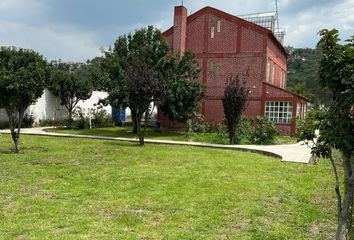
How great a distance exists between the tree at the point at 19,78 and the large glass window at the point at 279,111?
15948 mm

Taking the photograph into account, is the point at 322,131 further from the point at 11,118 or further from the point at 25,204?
the point at 11,118

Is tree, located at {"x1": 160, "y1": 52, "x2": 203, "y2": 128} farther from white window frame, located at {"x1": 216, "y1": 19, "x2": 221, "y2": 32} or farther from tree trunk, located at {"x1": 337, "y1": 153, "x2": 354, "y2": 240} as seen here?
tree trunk, located at {"x1": 337, "y1": 153, "x2": 354, "y2": 240}

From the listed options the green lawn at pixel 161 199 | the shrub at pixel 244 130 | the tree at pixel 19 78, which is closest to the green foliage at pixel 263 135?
the shrub at pixel 244 130

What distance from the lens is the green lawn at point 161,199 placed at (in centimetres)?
521

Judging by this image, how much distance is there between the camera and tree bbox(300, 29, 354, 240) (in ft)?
12.3

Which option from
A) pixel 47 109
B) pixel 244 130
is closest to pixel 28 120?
pixel 47 109

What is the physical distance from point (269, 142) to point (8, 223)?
15.4 m

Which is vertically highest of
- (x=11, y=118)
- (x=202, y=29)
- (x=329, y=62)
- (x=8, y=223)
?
(x=202, y=29)

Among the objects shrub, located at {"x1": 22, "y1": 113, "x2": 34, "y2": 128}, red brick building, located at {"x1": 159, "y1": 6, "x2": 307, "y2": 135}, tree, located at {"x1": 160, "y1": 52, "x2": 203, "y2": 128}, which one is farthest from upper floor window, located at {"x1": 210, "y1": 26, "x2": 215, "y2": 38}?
shrub, located at {"x1": 22, "y1": 113, "x2": 34, "y2": 128}

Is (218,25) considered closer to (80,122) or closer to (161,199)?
(80,122)

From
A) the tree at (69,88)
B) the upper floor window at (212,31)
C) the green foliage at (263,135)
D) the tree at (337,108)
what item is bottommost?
the green foliage at (263,135)

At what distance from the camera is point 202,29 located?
26.7 m

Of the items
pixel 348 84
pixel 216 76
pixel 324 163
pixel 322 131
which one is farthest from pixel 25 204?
pixel 216 76

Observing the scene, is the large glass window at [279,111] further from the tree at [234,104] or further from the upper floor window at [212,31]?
the tree at [234,104]
